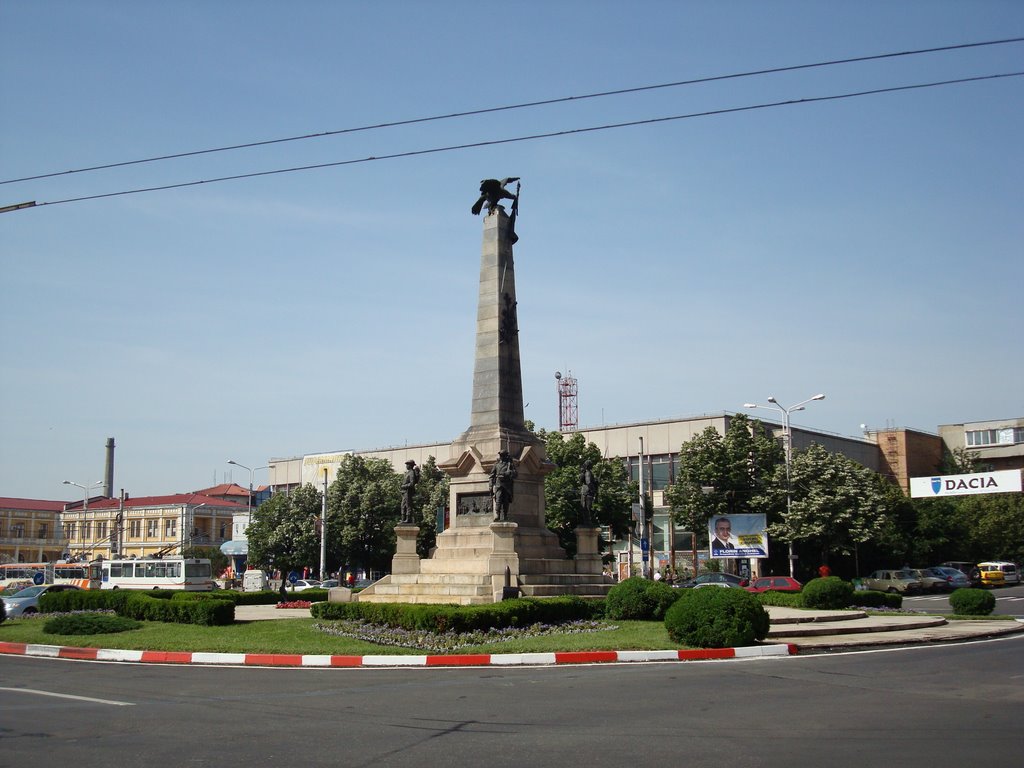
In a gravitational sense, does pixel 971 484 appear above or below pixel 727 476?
below

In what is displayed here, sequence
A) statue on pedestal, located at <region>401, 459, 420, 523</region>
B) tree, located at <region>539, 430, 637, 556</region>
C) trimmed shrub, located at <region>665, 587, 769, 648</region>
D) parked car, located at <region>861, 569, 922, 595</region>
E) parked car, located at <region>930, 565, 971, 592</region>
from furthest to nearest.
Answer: parked car, located at <region>930, 565, 971, 592</region> < tree, located at <region>539, 430, 637, 556</region> < parked car, located at <region>861, 569, 922, 595</region> < statue on pedestal, located at <region>401, 459, 420, 523</region> < trimmed shrub, located at <region>665, 587, 769, 648</region>

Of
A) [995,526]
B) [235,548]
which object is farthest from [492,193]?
[235,548]

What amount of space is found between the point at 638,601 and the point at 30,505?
9934cm

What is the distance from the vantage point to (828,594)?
2764cm

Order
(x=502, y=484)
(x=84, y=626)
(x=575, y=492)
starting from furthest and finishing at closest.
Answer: (x=575, y=492) < (x=502, y=484) < (x=84, y=626)

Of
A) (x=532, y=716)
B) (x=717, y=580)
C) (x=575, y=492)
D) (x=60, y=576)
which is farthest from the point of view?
(x=60, y=576)

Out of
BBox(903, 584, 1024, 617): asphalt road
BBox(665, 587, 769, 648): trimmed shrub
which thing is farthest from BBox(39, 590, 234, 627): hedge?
BBox(903, 584, 1024, 617): asphalt road

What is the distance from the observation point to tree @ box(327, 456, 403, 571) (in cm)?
5622

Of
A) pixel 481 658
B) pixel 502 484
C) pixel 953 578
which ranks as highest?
pixel 502 484

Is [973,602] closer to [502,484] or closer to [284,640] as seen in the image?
[502,484]

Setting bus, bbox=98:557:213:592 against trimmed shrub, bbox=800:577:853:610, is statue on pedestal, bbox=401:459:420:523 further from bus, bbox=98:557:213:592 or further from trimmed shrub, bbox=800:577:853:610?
bus, bbox=98:557:213:592

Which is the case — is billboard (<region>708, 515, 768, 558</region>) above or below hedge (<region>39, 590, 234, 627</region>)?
above

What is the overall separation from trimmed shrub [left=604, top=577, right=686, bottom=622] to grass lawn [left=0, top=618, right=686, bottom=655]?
1.96 feet

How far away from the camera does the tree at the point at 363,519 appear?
56.2 m
